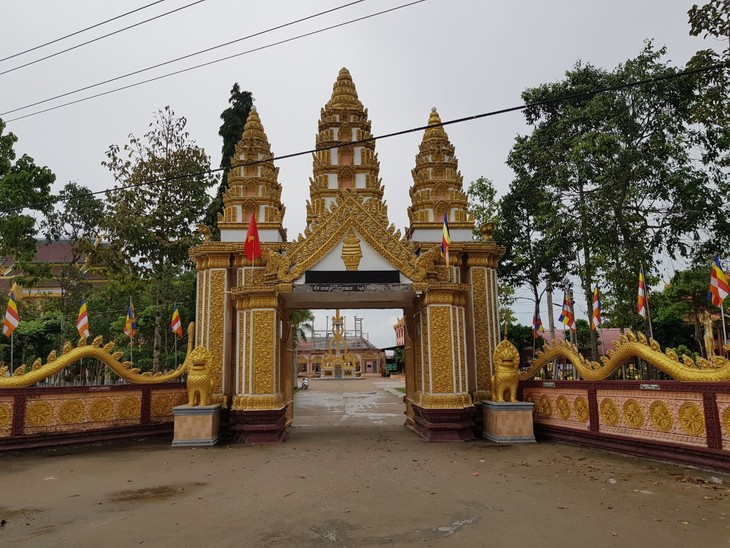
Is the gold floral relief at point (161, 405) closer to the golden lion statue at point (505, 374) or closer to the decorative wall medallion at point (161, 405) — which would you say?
the decorative wall medallion at point (161, 405)

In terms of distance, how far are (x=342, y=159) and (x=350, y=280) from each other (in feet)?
13.3

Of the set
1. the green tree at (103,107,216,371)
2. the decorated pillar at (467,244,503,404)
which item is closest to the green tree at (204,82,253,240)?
the green tree at (103,107,216,371)

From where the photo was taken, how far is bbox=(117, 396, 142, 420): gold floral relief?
1098cm

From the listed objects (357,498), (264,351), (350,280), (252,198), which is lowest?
(357,498)

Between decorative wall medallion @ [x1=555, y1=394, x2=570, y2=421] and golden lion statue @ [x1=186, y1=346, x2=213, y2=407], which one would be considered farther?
golden lion statue @ [x1=186, y1=346, x2=213, y2=407]

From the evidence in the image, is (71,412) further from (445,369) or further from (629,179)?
(629,179)

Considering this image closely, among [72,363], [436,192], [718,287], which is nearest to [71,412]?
[72,363]

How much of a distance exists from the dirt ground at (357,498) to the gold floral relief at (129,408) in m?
A: 1.17

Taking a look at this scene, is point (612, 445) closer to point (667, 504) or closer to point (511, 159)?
point (667, 504)

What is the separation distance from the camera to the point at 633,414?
8.65 meters

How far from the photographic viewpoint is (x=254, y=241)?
36.6 ft

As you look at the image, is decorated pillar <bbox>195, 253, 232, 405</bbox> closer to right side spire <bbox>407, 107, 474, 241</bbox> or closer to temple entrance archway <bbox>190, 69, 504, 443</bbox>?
temple entrance archway <bbox>190, 69, 504, 443</bbox>

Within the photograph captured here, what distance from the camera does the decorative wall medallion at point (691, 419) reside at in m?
7.52

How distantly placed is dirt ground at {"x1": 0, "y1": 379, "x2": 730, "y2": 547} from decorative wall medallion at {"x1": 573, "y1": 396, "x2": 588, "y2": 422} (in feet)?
2.24
